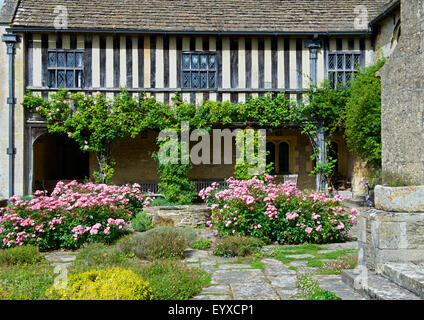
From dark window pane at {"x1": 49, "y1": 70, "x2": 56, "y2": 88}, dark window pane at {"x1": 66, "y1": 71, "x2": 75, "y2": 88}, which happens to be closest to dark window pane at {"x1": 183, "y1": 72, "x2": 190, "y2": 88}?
dark window pane at {"x1": 66, "y1": 71, "x2": 75, "y2": 88}

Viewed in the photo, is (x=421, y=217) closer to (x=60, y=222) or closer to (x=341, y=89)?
(x=60, y=222)

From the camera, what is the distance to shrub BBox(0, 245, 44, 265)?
212 inches

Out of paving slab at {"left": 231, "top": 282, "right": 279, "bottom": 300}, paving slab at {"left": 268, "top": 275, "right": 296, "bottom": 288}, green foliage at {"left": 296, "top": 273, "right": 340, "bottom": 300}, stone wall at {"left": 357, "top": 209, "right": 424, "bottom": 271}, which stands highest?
stone wall at {"left": 357, "top": 209, "right": 424, "bottom": 271}

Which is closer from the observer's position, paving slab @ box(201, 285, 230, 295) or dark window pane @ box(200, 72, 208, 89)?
paving slab @ box(201, 285, 230, 295)

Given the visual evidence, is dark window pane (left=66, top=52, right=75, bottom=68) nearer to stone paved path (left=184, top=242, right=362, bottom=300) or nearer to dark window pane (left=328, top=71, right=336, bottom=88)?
dark window pane (left=328, top=71, right=336, bottom=88)

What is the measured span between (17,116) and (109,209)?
546cm

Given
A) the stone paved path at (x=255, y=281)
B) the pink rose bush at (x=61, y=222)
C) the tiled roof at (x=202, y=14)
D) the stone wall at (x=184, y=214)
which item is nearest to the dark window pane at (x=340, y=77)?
the tiled roof at (x=202, y=14)

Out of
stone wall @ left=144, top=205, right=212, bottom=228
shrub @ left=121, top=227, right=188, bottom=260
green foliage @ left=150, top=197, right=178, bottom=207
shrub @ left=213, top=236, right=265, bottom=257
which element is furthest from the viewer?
green foliage @ left=150, top=197, right=178, bottom=207

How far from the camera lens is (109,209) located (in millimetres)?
6902

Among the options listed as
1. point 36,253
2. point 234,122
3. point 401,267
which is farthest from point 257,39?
point 401,267

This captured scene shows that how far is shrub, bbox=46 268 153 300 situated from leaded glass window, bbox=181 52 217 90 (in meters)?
8.36

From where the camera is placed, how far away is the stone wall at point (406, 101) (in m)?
3.73

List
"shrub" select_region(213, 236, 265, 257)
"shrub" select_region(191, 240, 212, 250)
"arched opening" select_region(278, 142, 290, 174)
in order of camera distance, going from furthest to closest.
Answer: "arched opening" select_region(278, 142, 290, 174) < "shrub" select_region(191, 240, 212, 250) < "shrub" select_region(213, 236, 265, 257)

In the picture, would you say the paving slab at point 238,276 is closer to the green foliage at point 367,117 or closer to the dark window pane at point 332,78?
the green foliage at point 367,117
